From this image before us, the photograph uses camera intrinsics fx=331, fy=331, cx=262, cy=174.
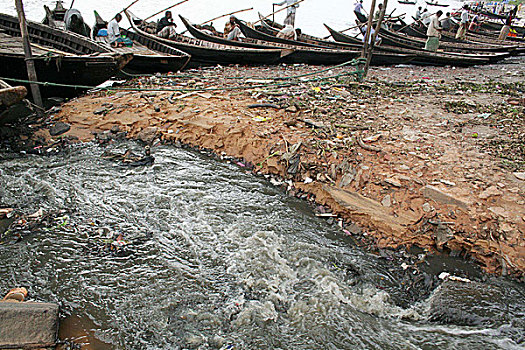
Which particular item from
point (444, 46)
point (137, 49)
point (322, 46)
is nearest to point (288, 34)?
point (322, 46)

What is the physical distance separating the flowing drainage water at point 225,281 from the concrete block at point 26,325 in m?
0.19

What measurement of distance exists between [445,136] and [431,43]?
8.24 metres

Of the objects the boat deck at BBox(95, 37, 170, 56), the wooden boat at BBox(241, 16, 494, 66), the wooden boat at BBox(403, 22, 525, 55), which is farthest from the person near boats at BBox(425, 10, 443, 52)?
the boat deck at BBox(95, 37, 170, 56)

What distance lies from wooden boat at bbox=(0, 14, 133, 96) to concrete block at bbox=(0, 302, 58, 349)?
3442 millimetres

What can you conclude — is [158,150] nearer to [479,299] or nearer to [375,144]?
[375,144]

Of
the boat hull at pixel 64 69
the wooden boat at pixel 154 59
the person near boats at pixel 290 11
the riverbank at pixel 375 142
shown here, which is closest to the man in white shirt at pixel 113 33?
the wooden boat at pixel 154 59

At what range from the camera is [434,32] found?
1082cm

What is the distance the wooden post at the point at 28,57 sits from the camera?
499 centimetres

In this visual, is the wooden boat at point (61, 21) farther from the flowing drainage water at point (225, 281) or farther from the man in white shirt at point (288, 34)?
the flowing drainage water at point (225, 281)

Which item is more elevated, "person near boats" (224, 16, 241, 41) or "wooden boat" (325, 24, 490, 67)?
"person near boats" (224, 16, 241, 41)

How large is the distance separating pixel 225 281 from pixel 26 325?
1465 mm

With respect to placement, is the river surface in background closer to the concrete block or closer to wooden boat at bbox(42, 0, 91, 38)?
wooden boat at bbox(42, 0, 91, 38)

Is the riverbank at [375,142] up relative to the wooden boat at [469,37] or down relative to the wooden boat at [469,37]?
down

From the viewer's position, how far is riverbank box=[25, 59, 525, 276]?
10.8 ft
